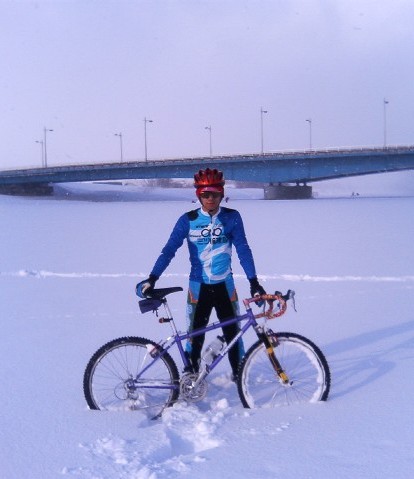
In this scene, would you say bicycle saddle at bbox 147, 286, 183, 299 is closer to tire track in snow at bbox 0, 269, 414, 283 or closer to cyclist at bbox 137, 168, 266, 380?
cyclist at bbox 137, 168, 266, 380

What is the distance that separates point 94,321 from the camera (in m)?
6.38

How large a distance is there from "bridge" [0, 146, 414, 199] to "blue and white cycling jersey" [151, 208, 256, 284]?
38069mm

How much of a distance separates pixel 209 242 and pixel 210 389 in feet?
4.25

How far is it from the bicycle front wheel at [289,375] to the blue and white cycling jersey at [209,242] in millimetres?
598

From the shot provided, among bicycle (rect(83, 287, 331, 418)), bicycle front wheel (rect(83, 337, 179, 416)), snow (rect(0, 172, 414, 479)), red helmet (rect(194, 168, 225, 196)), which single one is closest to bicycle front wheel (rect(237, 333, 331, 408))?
bicycle (rect(83, 287, 331, 418))

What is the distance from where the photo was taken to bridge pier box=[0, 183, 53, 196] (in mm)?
50656

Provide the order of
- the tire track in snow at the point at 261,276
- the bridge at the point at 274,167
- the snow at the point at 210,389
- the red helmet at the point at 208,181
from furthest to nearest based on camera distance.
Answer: the bridge at the point at 274,167, the tire track in snow at the point at 261,276, the red helmet at the point at 208,181, the snow at the point at 210,389

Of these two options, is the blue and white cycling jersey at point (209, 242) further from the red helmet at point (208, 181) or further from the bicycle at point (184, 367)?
the bicycle at point (184, 367)

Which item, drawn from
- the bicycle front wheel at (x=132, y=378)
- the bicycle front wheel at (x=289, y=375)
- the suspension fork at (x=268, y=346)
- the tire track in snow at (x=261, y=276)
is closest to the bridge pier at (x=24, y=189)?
the tire track in snow at (x=261, y=276)

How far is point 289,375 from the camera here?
4.16m

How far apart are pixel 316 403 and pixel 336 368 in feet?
3.01

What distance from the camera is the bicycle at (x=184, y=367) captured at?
11.9 feet

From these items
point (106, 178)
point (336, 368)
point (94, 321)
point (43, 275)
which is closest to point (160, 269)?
point (336, 368)

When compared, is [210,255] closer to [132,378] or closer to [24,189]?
[132,378]
